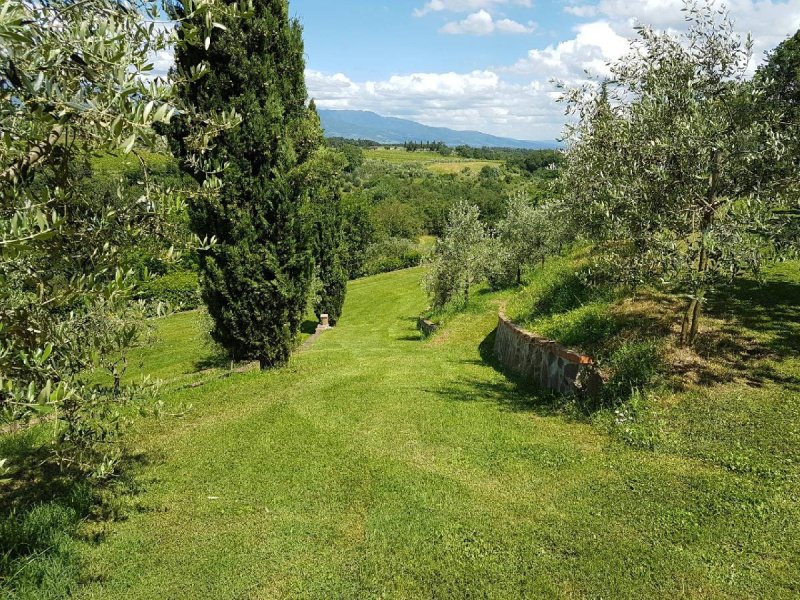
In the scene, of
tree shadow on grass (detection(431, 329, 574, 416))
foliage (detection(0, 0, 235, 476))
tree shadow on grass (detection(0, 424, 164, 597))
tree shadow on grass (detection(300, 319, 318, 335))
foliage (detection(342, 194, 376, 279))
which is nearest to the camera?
foliage (detection(0, 0, 235, 476))

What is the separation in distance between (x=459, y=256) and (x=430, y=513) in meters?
23.0

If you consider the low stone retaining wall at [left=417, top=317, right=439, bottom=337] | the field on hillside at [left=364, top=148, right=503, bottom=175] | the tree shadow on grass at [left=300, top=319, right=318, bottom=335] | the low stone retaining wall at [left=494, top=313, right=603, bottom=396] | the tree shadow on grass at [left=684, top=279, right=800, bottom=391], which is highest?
the field on hillside at [left=364, top=148, right=503, bottom=175]

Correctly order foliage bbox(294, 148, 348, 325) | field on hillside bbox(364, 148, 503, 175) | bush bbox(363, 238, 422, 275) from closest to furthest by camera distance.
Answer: foliage bbox(294, 148, 348, 325)
bush bbox(363, 238, 422, 275)
field on hillside bbox(364, 148, 503, 175)

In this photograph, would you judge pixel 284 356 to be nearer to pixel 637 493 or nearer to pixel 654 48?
pixel 637 493

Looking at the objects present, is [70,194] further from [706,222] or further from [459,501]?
[706,222]

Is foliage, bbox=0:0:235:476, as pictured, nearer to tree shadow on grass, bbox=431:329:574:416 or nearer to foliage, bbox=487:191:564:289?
tree shadow on grass, bbox=431:329:574:416

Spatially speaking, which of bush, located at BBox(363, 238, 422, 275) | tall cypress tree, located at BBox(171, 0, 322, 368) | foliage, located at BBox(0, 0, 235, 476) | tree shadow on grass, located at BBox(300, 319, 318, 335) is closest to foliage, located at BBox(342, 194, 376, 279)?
bush, located at BBox(363, 238, 422, 275)

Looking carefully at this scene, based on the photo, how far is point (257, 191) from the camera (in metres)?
13.1

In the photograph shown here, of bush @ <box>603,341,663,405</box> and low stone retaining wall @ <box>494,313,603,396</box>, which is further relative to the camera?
low stone retaining wall @ <box>494,313,603,396</box>

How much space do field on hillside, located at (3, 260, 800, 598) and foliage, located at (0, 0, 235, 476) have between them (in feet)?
5.06

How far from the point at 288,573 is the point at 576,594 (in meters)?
3.09

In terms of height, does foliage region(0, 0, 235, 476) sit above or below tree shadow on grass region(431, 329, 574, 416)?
above

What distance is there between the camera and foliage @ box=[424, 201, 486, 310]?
2889cm

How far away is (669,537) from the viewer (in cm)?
579
